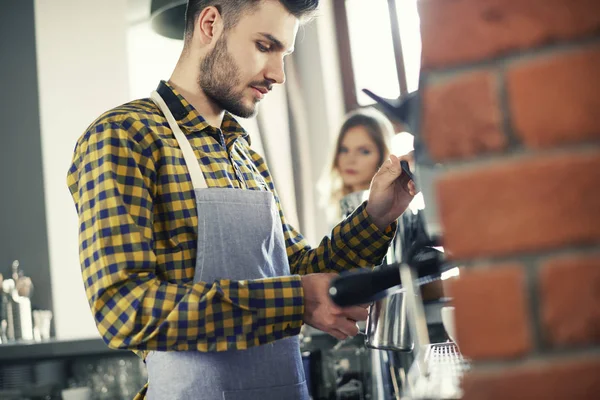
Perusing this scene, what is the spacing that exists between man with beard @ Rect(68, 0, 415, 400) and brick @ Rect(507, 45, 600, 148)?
0.59 m

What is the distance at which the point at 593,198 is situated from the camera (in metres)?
0.48

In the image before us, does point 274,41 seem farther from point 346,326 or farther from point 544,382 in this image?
point 544,382

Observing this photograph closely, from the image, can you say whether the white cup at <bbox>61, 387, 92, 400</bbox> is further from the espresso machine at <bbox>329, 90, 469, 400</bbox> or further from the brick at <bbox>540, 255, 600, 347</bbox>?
the brick at <bbox>540, 255, 600, 347</bbox>

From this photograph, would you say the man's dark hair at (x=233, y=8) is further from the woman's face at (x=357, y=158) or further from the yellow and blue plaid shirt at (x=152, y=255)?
the woman's face at (x=357, y=158)

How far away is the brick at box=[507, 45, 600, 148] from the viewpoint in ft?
1.60

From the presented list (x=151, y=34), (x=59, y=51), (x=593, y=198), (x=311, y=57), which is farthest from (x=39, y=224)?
(x=593, y=198)

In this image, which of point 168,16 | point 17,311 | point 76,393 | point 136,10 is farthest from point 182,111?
point 136,10

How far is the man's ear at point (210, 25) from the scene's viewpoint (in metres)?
1.48

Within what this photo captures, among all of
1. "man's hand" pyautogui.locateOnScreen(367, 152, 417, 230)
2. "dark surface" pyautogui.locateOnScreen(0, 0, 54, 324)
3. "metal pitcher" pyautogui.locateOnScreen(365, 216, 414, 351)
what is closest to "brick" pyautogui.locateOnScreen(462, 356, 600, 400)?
"metal pitcher" pyautogui.locateOnScreen(365, 216, 414, 351)

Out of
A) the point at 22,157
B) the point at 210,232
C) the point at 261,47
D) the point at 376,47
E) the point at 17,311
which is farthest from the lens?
the point at 376,47

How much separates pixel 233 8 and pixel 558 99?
110 cm

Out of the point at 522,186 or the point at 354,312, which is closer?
the point at 522,186

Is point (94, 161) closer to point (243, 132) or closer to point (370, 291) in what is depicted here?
point (243, 132)

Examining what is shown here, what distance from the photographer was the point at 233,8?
1476 mm
